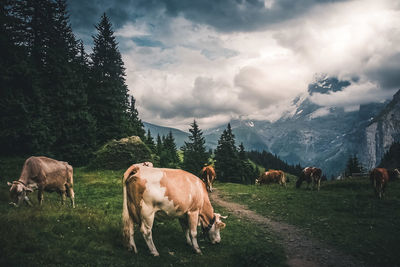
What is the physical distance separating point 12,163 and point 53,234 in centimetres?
1793

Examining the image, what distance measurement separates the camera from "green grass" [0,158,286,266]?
5.58 meters

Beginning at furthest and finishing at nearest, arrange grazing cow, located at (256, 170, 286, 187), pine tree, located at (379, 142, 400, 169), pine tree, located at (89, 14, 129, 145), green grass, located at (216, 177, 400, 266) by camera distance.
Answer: pine tree, located at (379, 142, 400, 169), pine tree, located at (89, 14, 129, 145), grazing cow, located at (256, 170, 286, 187), green grass, located at (216, 177, 400, 266)

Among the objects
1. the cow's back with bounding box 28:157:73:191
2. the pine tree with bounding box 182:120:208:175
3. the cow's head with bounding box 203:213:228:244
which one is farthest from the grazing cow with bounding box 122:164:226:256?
the pine tree with bounding box 182:120:208:175

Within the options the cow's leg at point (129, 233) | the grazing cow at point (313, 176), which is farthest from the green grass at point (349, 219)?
the cow's leg at point (129, 233)

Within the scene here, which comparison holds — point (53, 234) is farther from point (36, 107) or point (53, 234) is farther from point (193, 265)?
point (36, 107)

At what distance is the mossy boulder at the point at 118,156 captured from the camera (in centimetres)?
2552

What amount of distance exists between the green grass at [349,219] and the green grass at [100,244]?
270cm

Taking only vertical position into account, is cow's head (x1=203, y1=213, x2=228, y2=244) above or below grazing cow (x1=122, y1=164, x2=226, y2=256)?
below

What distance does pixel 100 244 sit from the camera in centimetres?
679

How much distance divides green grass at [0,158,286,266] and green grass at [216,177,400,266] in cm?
270

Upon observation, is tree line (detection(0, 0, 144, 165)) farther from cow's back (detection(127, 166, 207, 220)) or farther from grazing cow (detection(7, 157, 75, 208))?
cow's back (detection(127, 166, 207, 220))

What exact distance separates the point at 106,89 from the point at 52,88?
9.57 m

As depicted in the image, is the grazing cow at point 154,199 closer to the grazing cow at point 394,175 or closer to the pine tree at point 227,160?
the grazing cow at point 394,175

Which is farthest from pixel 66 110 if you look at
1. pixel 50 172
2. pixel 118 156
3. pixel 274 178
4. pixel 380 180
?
pixel 380 180
